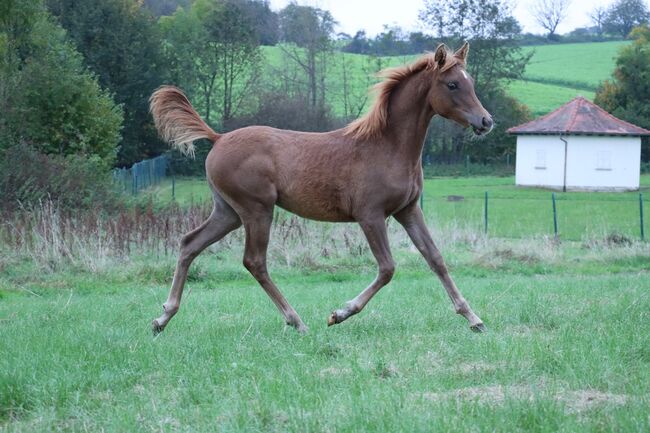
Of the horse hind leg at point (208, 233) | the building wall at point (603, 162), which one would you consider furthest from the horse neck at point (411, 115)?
the building wall at point (603, 162)

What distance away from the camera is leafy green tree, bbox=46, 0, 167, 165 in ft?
153

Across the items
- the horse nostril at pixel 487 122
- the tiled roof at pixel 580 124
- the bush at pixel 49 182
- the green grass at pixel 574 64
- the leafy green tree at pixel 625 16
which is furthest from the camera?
the leafy green tree at pixel 625 16

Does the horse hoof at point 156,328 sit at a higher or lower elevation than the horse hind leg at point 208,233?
lower

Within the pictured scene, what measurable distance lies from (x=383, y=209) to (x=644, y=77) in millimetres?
55585

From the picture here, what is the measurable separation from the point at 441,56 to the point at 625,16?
10559cm

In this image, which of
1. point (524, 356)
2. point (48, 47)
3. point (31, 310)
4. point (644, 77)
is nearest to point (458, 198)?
point (48, 47)

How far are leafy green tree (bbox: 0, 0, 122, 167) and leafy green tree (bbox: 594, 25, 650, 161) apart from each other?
38.6 meters

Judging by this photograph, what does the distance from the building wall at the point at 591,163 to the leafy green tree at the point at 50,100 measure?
1057 inches

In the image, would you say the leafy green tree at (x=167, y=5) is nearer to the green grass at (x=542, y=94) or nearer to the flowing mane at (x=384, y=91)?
the green grass at (x=542, y=94)

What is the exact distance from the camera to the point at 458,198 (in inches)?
1538

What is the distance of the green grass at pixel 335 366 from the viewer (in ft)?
15.2

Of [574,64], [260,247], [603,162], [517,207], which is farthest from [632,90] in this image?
[260,247]

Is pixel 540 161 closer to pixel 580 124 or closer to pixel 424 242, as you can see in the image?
pixel 580 124

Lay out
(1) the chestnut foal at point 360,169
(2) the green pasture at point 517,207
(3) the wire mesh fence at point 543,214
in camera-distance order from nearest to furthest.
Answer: (1) the chestnut foal at point 360,169 < (3) the wire mesh fence at point 543,214 < (2) the green pasture at point 517,207
